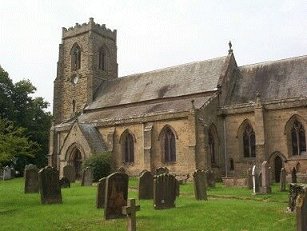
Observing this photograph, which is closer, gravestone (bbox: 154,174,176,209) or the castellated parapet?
gravestone (bbox: 154,174,176,209)

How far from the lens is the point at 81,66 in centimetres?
4572

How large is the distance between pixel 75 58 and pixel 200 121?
69.6 feet

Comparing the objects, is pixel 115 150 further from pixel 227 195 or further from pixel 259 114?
pixel 227 195

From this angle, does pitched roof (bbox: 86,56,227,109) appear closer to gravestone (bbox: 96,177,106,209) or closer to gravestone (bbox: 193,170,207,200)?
gravestone (bbox: 193,170,207,200)

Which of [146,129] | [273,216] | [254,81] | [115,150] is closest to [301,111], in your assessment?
[254,81]

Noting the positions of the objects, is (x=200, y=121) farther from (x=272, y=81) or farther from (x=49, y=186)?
(x=49, y=186)

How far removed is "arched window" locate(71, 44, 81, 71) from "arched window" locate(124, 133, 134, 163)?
14.4 metres

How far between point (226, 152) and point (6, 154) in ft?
66.1

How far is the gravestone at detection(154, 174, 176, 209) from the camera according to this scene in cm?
1505

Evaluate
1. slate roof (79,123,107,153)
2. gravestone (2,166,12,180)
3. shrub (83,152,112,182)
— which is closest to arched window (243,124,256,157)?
shrub (83,152,112,182)

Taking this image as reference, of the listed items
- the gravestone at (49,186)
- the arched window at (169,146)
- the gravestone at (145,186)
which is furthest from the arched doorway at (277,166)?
the gravestone at (49,186)

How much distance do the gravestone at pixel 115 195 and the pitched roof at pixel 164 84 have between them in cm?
2193

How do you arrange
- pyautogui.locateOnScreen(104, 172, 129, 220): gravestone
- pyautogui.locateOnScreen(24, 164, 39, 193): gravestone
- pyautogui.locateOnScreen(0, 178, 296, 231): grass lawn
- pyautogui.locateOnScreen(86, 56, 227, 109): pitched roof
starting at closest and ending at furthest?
pyautogui.locateOnScreen(0, 178, 296, 231): grass lawn < pyautogui.locateOnScreen(104, 172, 129, 220): gravestone < pyautogui.locateOnScreen(24, 164, 39, 193): gravestone < pyautogui.locateOnScreen(86, 56, 227, 109): pitched roof

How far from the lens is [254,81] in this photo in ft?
116
